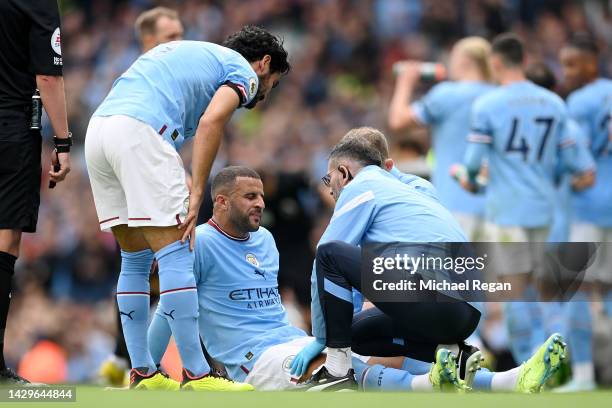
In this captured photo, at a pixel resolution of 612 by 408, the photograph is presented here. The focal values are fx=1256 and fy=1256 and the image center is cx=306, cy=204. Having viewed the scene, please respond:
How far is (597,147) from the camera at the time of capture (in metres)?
9.91

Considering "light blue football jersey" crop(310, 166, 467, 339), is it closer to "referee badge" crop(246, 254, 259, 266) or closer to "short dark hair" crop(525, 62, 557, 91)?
"referee badge" crop(246, 254, 259, 266)

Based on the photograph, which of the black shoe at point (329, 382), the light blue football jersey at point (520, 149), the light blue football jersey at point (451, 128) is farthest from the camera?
the light blue football jersey at point (451, 128)

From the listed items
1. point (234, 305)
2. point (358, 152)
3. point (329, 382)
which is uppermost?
point (358, 152)

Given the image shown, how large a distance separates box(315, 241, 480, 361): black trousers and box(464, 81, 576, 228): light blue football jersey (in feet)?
10.7

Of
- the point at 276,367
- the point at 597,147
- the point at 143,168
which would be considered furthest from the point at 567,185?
the point at 143,168

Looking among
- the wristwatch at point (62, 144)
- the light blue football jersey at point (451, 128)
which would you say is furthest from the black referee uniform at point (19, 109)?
the light blue football jersey at point (451, 128)

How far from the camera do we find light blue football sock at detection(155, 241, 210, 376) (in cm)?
571

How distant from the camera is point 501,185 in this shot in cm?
949

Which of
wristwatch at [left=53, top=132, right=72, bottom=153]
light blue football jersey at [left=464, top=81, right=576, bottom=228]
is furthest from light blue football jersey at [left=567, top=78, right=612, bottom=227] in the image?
wristwatch at [left=53, top=132, right=72, bottom=153]

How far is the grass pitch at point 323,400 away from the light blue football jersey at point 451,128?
5067 mm

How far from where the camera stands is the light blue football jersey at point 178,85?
5867 mm

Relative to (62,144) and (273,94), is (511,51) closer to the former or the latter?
(62,144)

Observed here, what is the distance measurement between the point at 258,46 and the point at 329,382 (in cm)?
174

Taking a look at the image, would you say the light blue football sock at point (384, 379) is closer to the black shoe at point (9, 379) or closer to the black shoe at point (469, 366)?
the black shoe at point (469, 366)
